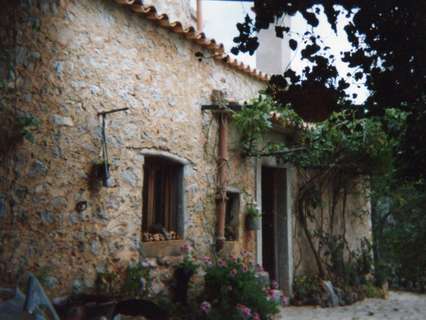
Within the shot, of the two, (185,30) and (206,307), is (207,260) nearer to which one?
(206,307)

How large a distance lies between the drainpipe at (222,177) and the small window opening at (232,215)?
34 centimetres

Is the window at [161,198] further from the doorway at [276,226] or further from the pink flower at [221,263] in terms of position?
the doorway at [276,226]

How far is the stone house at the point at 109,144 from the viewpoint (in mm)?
4016

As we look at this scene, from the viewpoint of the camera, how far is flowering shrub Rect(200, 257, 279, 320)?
16.1 feet

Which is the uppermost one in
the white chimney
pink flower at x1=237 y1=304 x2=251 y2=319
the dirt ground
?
the white chimney

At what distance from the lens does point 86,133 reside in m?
4.50

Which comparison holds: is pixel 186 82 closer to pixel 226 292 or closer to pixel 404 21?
pixel 226 292

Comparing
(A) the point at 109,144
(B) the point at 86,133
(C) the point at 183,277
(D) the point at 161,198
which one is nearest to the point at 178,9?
(D) the point at 161,198

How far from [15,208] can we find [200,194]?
2543 millimetres

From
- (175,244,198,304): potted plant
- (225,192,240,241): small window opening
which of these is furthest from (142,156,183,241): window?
(225,192,240,241): small window opening

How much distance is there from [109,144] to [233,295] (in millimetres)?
2196

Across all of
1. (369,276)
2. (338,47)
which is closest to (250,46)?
(338,47)

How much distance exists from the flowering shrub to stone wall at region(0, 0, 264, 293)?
Answer: 526mm

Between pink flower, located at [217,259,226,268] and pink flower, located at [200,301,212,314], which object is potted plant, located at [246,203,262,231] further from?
pink flower, located at [200,301,212,314]
